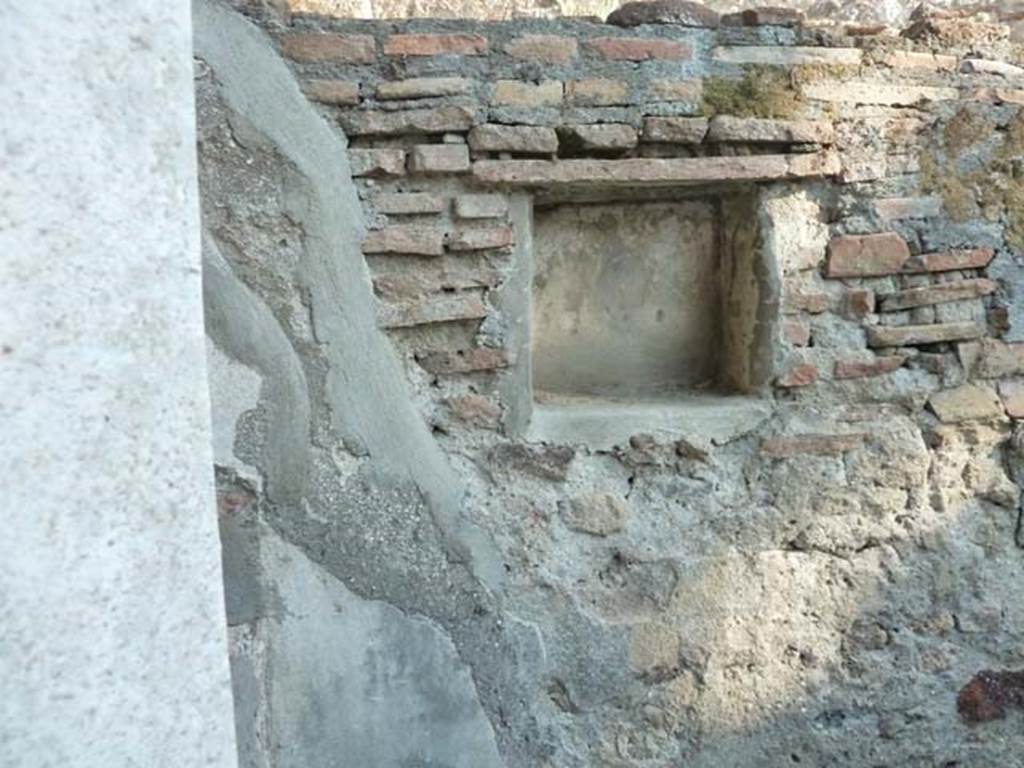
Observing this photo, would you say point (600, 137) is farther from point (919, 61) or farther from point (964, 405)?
point (964, 405)

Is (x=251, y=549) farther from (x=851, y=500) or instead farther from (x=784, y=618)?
(x=851, y=500)

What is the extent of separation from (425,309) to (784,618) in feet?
3.20

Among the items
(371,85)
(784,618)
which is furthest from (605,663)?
(371,85)

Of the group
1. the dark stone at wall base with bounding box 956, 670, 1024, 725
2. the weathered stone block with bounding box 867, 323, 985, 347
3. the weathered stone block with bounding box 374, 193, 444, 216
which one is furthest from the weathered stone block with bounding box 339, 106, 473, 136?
the dark stone at wall base with bounding box 956, 670, 1024, 725

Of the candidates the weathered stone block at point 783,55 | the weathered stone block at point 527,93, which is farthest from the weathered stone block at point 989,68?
the weathered stone block at point 527,93

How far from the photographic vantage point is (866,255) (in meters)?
1.87

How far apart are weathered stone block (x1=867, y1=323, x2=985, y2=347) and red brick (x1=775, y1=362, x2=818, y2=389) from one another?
138 mm

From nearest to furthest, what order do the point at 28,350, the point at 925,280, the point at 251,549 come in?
the point at 28,350 < the point at 251,549 < the point at 925,280

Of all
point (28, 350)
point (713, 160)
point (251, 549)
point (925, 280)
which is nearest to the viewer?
point (28, 350)

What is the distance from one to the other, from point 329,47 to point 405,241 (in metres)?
0.37

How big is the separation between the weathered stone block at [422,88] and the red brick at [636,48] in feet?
0.88

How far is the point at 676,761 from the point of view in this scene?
73.8 inches

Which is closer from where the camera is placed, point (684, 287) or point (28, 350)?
point (28, 350)

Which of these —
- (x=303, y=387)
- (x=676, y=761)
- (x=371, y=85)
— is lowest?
(x=676, y=761)
